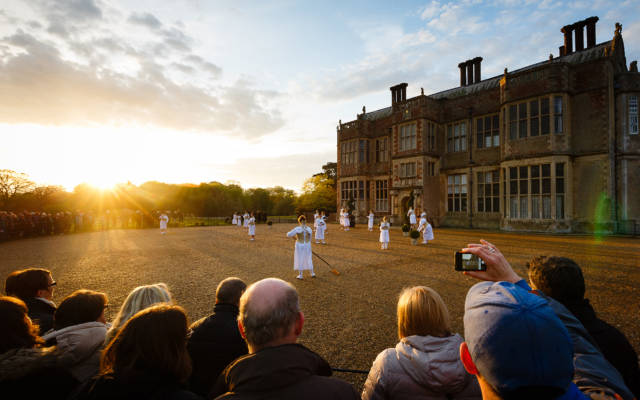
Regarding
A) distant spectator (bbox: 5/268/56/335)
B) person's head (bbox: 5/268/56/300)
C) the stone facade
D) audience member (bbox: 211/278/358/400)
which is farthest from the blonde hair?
the stone facade

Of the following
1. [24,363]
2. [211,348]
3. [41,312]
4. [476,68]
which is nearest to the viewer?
[24,363]

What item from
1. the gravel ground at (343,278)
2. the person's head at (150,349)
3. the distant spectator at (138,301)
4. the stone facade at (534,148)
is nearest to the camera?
the person's head at (150,349)

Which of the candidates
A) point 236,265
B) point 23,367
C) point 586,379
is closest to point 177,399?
point 23,367

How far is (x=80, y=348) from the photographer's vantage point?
2104 mm

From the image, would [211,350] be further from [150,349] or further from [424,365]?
[424,365]

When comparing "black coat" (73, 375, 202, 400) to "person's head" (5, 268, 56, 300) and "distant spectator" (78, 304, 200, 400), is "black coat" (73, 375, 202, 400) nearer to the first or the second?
"distant spectator" (78, 304, 200, 400)

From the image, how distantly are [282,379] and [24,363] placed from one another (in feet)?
5.34

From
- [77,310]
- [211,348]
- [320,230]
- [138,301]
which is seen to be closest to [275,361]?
[211,348]

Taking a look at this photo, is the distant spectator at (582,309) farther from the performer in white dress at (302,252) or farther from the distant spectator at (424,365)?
the performer in white dress at (302,252)

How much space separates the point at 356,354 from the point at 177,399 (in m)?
2.98

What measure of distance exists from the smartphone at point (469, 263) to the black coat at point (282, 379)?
41.7 inches

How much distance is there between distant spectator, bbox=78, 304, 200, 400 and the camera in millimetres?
1359

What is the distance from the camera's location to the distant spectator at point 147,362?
1359 millimetres

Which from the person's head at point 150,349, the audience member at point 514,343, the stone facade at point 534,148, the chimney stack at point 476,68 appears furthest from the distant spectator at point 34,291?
the chimney stack at point 476,68
